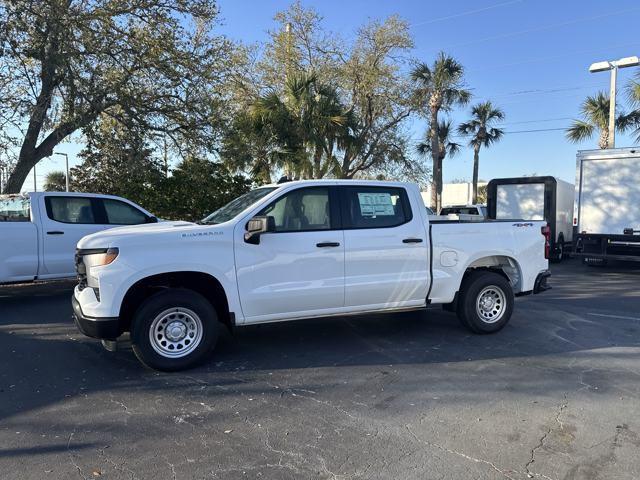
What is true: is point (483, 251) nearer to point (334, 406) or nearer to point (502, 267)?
point (502, 267)

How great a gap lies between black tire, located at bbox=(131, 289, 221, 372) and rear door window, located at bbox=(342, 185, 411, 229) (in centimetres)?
182

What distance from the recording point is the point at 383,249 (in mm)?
5910

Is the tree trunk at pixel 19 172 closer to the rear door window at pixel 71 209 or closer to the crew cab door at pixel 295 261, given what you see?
the rear door window at pixel 71 209

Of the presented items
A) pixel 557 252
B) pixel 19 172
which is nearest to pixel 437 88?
pixel 557 252

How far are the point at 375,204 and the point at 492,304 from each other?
2.09 metres

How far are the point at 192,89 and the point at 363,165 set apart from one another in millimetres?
9736

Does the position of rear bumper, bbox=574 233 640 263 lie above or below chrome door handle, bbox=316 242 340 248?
below

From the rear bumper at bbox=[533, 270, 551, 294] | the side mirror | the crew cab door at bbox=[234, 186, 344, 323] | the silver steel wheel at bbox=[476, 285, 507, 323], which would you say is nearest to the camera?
the side mirror

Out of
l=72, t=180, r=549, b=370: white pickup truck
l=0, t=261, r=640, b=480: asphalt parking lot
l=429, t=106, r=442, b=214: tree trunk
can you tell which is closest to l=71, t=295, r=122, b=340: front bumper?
l=72, t=180, r=549, b=370: white pickup truck

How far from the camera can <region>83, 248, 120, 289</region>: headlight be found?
4.91m

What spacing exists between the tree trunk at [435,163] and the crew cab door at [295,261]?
722 inches

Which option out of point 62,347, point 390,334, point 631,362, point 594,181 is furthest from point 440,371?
point 594,181

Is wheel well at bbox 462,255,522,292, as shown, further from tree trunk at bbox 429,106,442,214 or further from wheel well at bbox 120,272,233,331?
tree trunk at bbox 429,106,442,214

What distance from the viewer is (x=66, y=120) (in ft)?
42.4
